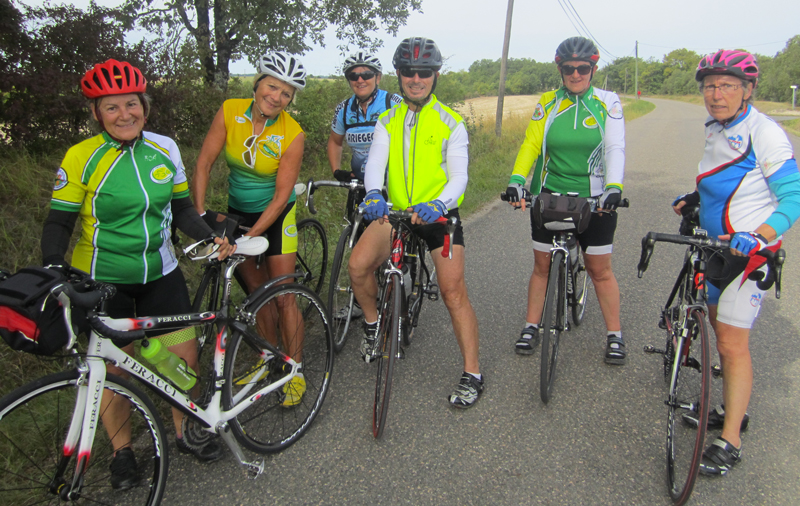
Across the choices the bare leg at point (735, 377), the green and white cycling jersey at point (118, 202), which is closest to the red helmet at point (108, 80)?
the green and white cycling jersey at point (118, 202)

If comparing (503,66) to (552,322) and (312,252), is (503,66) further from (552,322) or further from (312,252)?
(552,322)

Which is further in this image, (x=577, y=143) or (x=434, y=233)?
(x=577, y=143)

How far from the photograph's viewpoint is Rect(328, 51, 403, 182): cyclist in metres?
4.07

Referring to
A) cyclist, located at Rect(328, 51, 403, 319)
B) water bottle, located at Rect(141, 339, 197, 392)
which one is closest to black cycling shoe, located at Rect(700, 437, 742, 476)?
cyclist, located at Rect(328, 51, 403, 319)

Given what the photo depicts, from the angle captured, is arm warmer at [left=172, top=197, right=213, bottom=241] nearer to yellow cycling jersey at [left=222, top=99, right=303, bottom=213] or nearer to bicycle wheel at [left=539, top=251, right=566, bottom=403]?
yellow cycling jersey at [left=222, top=99, right=303, bottom=213]

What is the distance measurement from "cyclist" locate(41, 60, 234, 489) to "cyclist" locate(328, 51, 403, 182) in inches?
67.5

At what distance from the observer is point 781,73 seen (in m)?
59.7

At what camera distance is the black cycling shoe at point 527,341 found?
3.91 metres

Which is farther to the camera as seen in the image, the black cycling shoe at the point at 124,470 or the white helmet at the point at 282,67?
the white helmet at the point at 282,67

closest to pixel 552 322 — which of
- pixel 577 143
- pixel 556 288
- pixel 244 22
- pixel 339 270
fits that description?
pixel 556 288

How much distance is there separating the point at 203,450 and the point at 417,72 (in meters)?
2.46

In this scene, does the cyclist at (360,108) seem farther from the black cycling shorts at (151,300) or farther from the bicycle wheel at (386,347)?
the black cycling shorts at (151,300)

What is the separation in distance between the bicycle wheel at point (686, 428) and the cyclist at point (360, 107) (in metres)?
2.57

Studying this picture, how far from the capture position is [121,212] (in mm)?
2436
